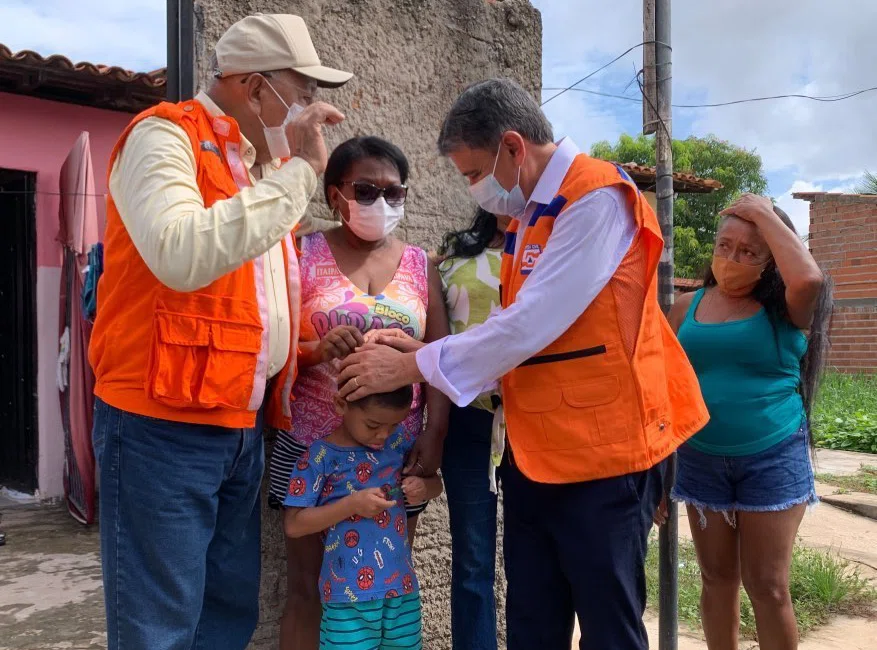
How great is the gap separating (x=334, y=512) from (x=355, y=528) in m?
0.12

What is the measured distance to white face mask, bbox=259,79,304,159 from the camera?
80.0 inches

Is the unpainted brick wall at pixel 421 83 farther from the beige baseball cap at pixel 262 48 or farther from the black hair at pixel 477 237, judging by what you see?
the beige baseball cap at pixel 262 48

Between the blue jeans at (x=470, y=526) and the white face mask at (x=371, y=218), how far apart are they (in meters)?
0.65

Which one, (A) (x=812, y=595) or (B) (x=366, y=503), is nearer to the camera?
(B) (x=366, y=503)

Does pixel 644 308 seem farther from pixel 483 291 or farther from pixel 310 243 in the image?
pixel 310 243

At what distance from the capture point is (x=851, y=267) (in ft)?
45.0

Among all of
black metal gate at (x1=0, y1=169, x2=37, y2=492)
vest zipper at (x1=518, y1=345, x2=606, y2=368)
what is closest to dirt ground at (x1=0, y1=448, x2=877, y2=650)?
black metal gate at (x1=0, y1=169, x2=37, y2=492)

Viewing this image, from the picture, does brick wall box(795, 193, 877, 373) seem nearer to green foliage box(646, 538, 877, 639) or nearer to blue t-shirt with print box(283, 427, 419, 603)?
green foliage box(646, 538, 877, 639)

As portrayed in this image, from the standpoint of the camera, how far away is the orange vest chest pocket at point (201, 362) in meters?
1.75

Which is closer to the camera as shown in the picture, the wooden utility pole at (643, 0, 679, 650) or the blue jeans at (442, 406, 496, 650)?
Result: the blue jeans at (442, 406, 496, 650)

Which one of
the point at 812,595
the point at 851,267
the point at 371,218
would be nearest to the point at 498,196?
the point at 371,218

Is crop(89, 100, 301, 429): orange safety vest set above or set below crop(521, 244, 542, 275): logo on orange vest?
below

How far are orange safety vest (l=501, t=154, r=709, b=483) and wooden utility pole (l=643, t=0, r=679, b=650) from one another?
1.20 metres

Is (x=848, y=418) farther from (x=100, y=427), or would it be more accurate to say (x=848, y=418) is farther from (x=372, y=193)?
(x=100, y=427)
